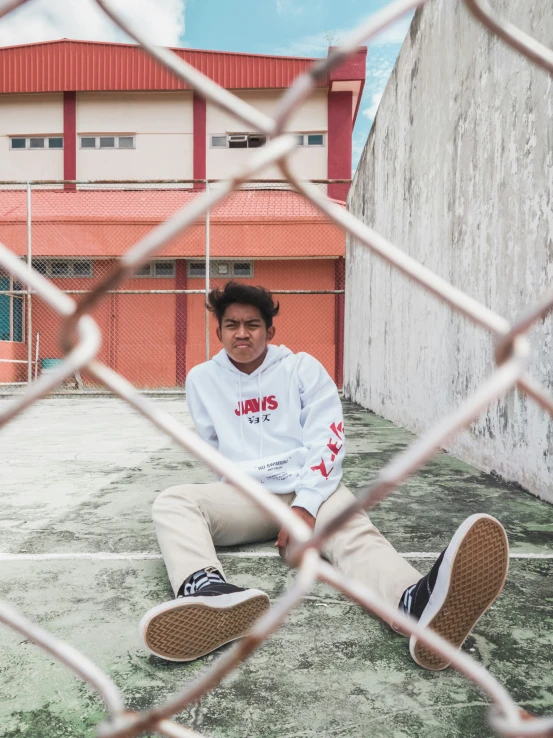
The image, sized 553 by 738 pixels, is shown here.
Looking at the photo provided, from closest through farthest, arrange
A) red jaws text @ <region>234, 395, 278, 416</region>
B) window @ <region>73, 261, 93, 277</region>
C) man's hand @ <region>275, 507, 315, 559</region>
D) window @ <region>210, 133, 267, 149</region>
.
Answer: man's hand @ <region>275, 507, 315, 559</region>, red jaws text @ <region>234, 395, 278, 416</region>, window @ <region>73, 261, 93, 277</region>, window @ <region>210, 133, 267, 149</region>

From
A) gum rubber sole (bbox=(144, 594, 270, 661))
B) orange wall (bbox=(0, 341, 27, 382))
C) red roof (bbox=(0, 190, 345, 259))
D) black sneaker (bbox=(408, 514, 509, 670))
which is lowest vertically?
orange wall (bbox=(0, 341, 27, 382))

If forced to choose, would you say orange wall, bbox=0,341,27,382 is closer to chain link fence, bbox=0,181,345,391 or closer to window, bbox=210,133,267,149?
chain link fence, bbox=0,181,345,391

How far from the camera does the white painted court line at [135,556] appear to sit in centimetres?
206

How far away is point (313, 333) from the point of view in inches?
443

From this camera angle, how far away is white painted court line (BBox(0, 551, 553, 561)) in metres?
2.06

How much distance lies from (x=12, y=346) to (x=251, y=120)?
1198cm

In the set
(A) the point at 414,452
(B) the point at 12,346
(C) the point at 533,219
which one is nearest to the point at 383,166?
(C) the point at 533,219

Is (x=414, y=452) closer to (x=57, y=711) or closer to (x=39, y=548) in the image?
(x=57, y=711)

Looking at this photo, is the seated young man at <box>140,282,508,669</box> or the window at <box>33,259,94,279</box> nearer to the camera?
the seated young man at <box>140,282,508,669</box>

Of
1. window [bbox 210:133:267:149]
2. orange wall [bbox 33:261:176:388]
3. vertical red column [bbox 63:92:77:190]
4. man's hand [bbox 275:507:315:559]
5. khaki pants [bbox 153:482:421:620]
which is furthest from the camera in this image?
vertical red column [bbox 63:92:77:190]

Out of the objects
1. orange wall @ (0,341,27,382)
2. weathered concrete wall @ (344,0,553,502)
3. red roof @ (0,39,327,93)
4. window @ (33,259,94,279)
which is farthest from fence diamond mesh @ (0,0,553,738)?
red roof @ (0,39,327,93)

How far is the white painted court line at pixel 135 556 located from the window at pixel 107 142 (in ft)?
44.0

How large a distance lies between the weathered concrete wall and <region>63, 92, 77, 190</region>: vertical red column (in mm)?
9354

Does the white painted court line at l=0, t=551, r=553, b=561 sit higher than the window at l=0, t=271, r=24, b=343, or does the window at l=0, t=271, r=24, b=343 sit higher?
the window at l=0, t=271, r=24, b=343
